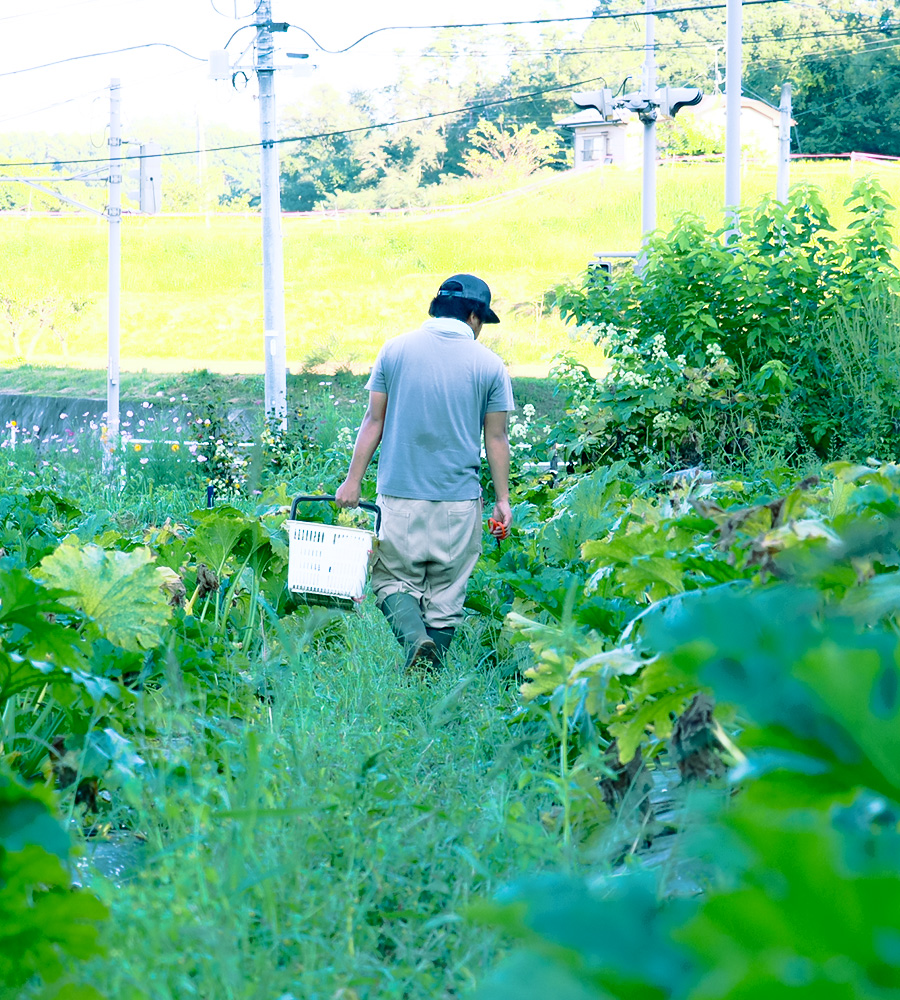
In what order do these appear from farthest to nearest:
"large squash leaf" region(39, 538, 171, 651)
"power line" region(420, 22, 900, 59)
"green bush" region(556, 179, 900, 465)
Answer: "power line" region(420, 22, 900, 59) < "green bush" region(556, 179, 900, 465) < "large squash leaf" region(39, 538, 171, 651)

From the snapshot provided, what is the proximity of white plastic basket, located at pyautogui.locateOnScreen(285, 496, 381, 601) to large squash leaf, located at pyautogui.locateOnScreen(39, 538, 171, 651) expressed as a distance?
116 cm

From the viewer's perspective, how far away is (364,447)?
484 centimetres

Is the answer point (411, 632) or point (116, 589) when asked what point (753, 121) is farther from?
point (116, 589)

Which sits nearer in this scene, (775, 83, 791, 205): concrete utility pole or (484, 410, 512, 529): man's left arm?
(484, 410, 512, 529): man's left arm

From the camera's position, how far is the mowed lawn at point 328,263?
35750mm

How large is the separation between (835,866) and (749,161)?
5089 centimetres

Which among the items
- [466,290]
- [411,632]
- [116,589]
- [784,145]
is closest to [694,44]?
[784,145]

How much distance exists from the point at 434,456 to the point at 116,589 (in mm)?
1783

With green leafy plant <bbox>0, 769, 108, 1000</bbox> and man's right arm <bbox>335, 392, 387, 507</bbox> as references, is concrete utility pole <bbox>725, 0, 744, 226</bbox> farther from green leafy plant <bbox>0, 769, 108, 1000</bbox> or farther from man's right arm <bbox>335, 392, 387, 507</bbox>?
green leafy plant <bbox>0, 769, 108, 1000</bbox>

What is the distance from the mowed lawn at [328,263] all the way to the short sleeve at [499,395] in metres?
26.7

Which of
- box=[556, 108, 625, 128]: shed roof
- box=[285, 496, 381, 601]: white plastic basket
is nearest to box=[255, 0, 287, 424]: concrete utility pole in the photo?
box=[556, 108, 625, 128]: shed roof

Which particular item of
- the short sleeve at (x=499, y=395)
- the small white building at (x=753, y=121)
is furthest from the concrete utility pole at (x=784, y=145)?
the short sleeve at (x=499, y=395)

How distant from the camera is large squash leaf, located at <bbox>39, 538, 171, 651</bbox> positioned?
3.26 m

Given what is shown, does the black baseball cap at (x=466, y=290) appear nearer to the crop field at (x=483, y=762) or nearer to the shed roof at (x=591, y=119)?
the crop field at (x=483, y=762)
